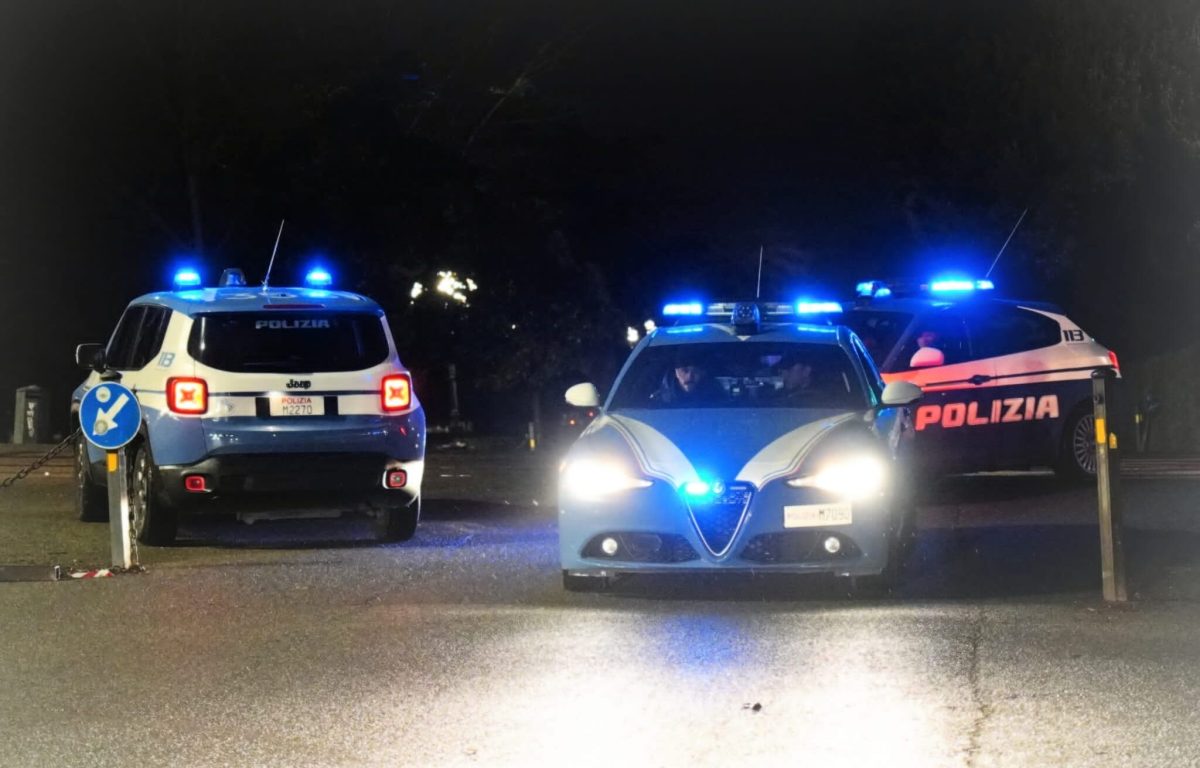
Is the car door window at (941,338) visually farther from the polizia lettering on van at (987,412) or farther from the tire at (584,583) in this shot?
the tire at (584,583)

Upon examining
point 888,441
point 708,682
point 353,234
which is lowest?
point 708,682

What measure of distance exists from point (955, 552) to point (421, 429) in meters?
3.81

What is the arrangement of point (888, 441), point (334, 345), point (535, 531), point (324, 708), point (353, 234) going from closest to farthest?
point (324, 708)
point (888, 441)
point (334, 345)
point (535, 531)
point (353, 234)

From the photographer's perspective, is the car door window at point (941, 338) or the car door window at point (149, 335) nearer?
the car door window at point (149, 335)

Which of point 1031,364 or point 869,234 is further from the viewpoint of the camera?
point 869,234

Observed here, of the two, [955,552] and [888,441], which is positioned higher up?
[888,441]

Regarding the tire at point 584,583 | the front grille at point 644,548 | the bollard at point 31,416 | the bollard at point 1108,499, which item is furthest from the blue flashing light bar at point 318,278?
the bollard at point 31,416

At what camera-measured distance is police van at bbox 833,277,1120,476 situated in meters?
15.9

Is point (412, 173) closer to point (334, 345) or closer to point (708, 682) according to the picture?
point (334, 345)

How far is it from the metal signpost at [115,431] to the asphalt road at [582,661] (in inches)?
12.9

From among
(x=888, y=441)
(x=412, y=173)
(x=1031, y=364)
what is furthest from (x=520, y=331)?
(x=888, y=441)

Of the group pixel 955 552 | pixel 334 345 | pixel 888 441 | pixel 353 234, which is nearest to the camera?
pixel 888 441

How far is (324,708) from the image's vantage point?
25.8 ft

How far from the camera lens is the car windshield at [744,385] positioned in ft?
37.6
